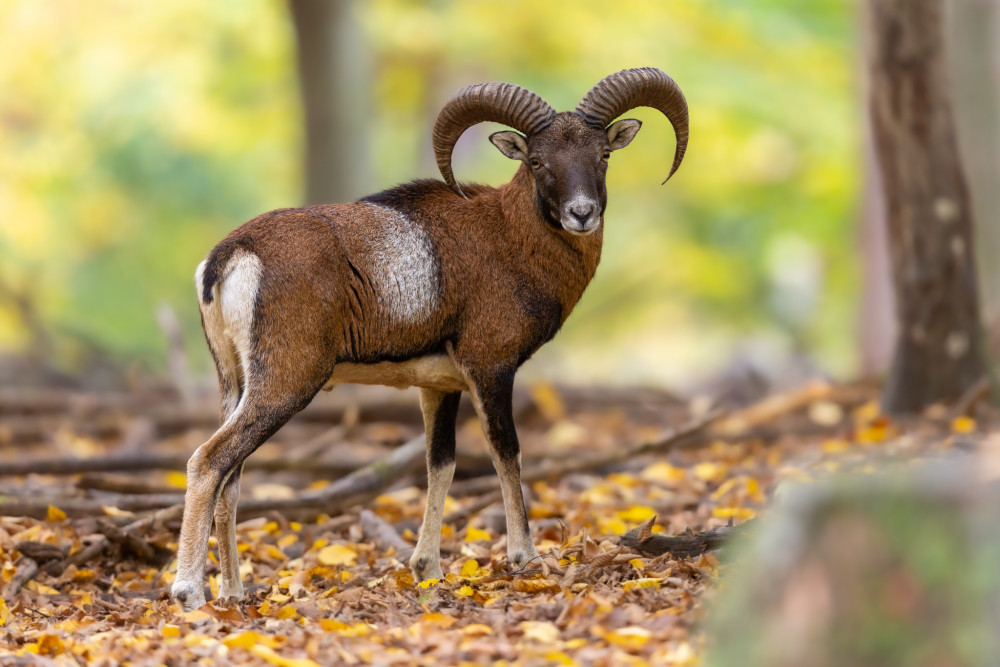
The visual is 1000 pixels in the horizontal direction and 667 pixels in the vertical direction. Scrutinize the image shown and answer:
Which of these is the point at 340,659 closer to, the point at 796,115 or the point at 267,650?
the point at 267,650

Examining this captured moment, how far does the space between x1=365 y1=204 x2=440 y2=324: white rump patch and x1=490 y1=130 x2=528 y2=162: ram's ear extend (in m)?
0.78

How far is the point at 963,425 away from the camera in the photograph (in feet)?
32.8

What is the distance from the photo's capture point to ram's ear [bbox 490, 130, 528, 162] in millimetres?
7023

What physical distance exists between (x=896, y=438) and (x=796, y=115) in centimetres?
1071

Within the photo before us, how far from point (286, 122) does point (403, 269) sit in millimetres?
16172

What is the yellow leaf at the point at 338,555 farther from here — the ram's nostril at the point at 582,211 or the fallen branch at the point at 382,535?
the ram's nostril at the point at 582,211

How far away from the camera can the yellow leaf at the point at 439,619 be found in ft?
17.4

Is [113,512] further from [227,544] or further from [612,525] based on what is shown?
[612,525]

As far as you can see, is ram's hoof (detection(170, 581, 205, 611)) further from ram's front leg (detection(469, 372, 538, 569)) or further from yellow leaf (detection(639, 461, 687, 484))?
yellow leaf (detection(639, 461, 687, 484))

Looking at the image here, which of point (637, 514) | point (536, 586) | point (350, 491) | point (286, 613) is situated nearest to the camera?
point (286, 613)

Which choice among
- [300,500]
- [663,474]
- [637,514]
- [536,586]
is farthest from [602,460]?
[536,586]

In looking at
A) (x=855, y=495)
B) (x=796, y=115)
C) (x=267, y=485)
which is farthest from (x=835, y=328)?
(x=855, y=495)

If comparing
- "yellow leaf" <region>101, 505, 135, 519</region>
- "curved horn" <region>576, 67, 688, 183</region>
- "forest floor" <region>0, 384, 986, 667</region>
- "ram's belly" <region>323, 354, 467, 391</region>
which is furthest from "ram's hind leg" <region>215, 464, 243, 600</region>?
"curved horn" <region>576, 67, 688, 183</region>

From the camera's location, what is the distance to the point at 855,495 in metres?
3.39
